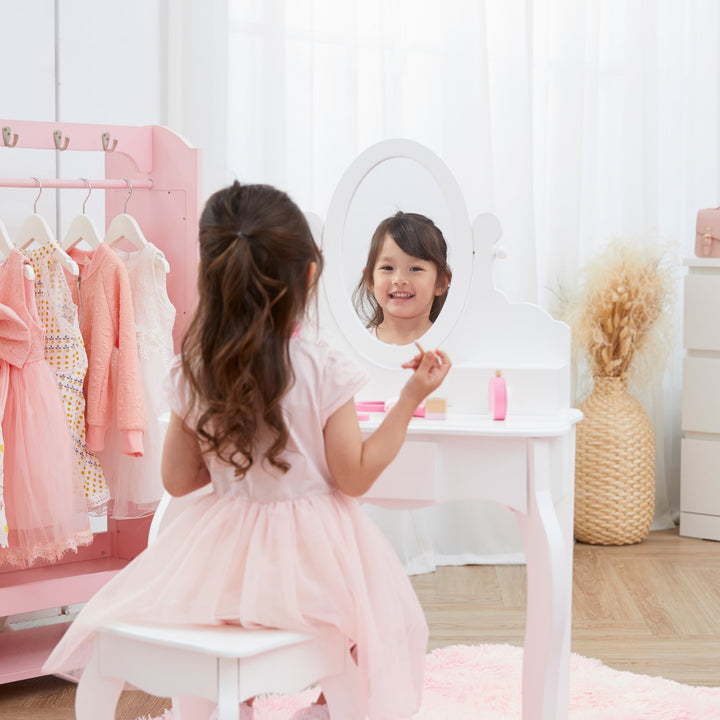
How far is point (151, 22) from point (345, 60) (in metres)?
0.62

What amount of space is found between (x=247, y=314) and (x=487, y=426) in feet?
1.86

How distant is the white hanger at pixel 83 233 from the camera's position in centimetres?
262

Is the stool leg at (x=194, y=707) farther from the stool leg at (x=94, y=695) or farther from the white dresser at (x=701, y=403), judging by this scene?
the white dresser at (x=701, y=403)

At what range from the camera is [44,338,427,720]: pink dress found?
162 cm

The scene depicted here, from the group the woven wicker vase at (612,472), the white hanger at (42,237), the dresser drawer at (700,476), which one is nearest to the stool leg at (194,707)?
the white hanger at (42,237)

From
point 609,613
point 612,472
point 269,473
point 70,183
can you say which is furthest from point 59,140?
point 612,472

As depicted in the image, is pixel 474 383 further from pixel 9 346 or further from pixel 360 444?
pixel 9 346

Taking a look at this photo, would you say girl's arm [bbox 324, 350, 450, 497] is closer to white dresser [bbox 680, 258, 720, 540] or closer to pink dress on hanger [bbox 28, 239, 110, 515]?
pink dress on hanger [bbox 28, 239, 110, 515]

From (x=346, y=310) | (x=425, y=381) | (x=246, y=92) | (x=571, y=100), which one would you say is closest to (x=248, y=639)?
(x=425, y=381)

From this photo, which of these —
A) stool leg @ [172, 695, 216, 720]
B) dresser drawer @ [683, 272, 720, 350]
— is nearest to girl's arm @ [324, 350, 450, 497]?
stool leg @ [172, 695, 216, 720]

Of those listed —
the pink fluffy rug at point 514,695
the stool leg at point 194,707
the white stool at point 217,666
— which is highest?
the white stool at point 217,666

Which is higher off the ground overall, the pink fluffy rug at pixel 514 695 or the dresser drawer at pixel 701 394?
the dresser drawer at pixel 701 394

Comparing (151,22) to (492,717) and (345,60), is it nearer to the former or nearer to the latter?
(345,60)

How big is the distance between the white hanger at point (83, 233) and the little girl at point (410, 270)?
752 mm
